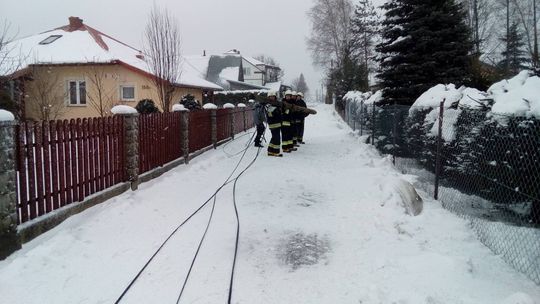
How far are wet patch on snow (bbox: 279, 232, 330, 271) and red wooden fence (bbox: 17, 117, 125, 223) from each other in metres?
3.10

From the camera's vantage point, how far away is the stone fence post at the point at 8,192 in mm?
4766

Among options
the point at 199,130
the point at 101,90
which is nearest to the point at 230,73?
the point at 101,90

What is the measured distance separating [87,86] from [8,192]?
64.2 ft

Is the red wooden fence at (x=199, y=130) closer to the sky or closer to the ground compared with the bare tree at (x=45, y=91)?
closer to the ground

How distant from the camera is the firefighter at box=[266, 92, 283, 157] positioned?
40.9 feet

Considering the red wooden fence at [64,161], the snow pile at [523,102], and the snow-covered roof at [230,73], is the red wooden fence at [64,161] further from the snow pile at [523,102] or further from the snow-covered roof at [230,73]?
the snow-covered roof at [230,73]

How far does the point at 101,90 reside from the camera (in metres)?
22.6

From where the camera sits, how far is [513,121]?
5.48 metres

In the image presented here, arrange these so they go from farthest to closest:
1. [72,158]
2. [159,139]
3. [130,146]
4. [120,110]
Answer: [159,139]
[130,146]
[120,110]
[72,158]

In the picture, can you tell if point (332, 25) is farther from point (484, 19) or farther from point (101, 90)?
point (101, 90)

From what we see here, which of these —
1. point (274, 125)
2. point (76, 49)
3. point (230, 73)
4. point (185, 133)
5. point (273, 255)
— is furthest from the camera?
point (230, 73)

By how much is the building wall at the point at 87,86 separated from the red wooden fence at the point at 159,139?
40.2ft

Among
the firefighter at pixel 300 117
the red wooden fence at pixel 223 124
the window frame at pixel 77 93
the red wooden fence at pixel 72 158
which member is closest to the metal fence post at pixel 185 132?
the red wooden fence at pixel 72 158

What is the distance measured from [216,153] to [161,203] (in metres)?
6.10
